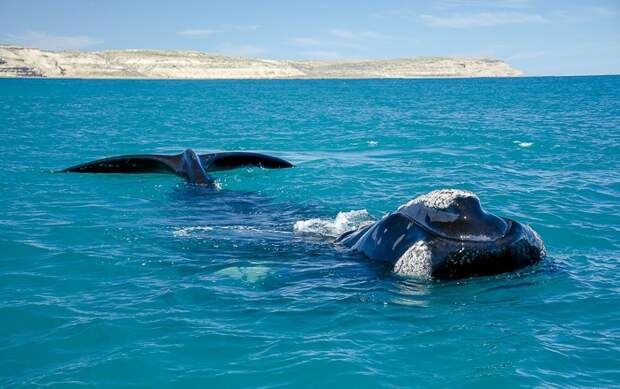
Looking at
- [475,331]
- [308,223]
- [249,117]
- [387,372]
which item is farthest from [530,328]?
[249,117]

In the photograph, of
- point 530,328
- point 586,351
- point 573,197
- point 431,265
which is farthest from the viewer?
point 573,197

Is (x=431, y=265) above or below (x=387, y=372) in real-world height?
above

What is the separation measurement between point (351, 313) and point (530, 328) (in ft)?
7.09

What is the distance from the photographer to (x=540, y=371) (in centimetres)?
716

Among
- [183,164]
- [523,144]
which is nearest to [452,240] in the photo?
[183,164]

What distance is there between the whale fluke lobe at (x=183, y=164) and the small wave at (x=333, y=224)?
15.0 ft

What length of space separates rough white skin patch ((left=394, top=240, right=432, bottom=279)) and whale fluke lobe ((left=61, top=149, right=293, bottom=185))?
8993 millimetres

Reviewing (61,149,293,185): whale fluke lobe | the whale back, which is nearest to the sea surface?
(61,149,293,185): whale fluke lobe

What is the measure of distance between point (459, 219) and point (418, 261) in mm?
789

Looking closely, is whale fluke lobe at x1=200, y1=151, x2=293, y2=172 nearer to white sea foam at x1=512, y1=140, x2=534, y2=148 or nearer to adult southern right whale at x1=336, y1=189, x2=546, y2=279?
adult southern right whale at x1=336, y1=189, x2=546, y2=279

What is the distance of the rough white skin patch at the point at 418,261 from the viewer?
9.26 metres

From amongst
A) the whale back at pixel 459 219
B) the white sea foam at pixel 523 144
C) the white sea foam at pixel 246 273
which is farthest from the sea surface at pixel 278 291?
the white sea foam at pixel 523 144

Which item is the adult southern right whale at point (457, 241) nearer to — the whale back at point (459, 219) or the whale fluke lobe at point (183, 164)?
the whale back at point (459, 219)

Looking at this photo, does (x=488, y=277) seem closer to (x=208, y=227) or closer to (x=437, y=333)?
(x=437, y=333)
